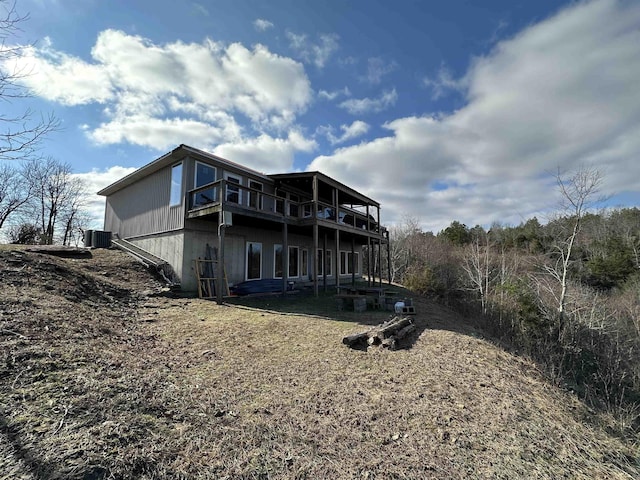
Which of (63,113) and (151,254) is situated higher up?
(63,113)

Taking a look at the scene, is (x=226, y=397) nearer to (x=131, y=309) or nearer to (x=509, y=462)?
(x=509, y=462)

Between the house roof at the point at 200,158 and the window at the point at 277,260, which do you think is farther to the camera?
the window at the point at 277,260

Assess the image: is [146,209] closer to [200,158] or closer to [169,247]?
[169,247]

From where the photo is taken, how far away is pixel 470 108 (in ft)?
38.5

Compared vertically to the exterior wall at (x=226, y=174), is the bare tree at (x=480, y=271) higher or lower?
lower

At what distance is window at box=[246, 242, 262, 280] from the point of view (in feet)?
44.6

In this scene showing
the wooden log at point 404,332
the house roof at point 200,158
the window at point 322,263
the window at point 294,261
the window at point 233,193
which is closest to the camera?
the wooden log at point 404,332

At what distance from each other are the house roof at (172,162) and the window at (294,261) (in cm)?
426

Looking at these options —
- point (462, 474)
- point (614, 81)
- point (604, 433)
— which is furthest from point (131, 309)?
point (614, 81)

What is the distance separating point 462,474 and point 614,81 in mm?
13107

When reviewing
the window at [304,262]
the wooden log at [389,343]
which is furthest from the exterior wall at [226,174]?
the wooden log at [389,343]

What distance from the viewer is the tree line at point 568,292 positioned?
367 inches

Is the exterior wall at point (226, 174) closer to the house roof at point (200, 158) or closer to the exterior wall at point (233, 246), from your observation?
the house roof at point (200, 158)

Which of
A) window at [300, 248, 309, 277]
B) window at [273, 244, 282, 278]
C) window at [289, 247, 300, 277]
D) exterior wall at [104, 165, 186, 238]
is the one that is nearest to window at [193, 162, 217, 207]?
exterior wall at [104, 165, 186, 238]
